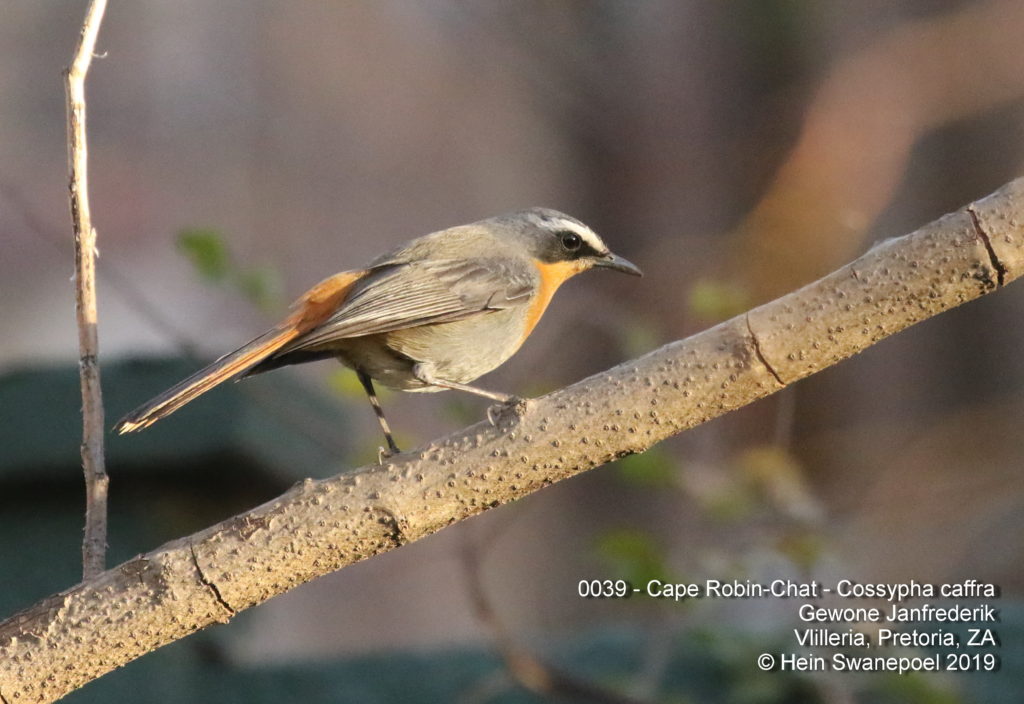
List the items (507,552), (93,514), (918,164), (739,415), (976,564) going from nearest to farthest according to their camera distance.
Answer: (93,514)
(976,564)
(918,164)
(739,415)
(507,552)

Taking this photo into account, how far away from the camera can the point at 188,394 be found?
9.81 ft

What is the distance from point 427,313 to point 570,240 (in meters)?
0.83

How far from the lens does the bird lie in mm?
3404

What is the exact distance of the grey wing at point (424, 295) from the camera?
134 inches

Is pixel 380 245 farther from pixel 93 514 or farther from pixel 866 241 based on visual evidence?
pixel 93 514

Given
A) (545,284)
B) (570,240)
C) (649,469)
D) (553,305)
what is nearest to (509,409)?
(545,284)

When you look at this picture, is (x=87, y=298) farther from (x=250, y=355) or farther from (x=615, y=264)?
(x=615, y=264)

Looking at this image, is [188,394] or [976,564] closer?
[188,394]

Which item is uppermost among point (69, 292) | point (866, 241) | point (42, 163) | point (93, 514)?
point (42, 163)

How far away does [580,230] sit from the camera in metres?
4.26

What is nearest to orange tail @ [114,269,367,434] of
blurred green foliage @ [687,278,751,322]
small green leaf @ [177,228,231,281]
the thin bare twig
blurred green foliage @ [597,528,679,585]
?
the thin bare twig

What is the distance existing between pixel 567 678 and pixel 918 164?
207 inches

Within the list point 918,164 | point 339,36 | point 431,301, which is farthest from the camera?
point 339,36

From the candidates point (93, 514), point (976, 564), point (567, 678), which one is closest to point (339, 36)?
point (976, 564)
